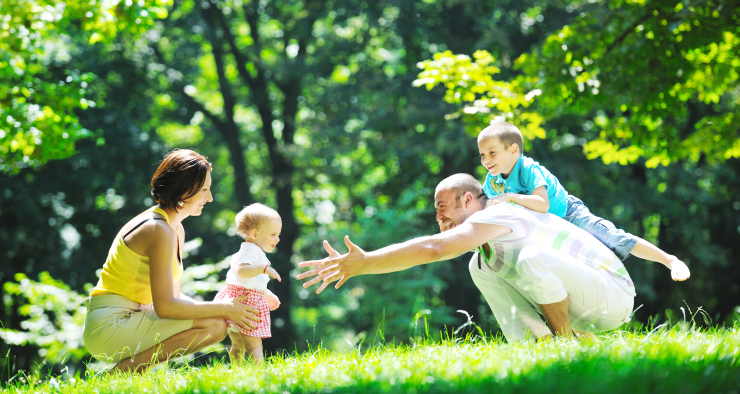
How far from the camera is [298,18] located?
17734 mm

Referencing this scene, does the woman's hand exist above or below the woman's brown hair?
below

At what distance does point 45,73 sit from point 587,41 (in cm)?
1216

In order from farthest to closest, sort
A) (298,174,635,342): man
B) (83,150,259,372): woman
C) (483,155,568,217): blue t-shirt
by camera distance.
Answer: (483,155,568,217): blue t-shirt
(83,150,259,372): woman
(298,174,635,342): man

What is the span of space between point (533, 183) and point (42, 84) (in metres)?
6.07

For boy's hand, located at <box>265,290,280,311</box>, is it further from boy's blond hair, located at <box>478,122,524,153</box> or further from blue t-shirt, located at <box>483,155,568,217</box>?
boy's blond hair, located at <box>478,122,524,153</box>

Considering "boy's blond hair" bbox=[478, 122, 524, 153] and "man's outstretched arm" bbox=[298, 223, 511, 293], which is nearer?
"man's outstretched arm" bbox=[298, 223, 511, 293]

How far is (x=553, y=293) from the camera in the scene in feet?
10.5

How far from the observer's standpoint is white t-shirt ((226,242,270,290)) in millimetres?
3643

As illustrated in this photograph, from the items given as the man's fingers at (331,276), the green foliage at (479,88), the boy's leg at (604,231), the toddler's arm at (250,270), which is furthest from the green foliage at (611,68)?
Answer: the man's fingers at (331,276)

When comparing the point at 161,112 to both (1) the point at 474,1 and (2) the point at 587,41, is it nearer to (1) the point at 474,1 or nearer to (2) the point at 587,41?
(1) the point at 474,1

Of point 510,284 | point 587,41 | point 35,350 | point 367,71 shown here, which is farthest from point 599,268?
point 35,350

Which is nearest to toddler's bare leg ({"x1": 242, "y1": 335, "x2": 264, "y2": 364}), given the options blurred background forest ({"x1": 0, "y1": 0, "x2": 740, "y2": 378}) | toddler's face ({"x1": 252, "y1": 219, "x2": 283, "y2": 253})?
toddler's face ({"x1": 252, "y1": 219, "x2": 283, "y2": 253})

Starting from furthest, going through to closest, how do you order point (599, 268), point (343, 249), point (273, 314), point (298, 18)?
point (298, 18)
point (273, 314)
point (343, 249)
point (599, 268)

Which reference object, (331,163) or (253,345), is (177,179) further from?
(331,163)
